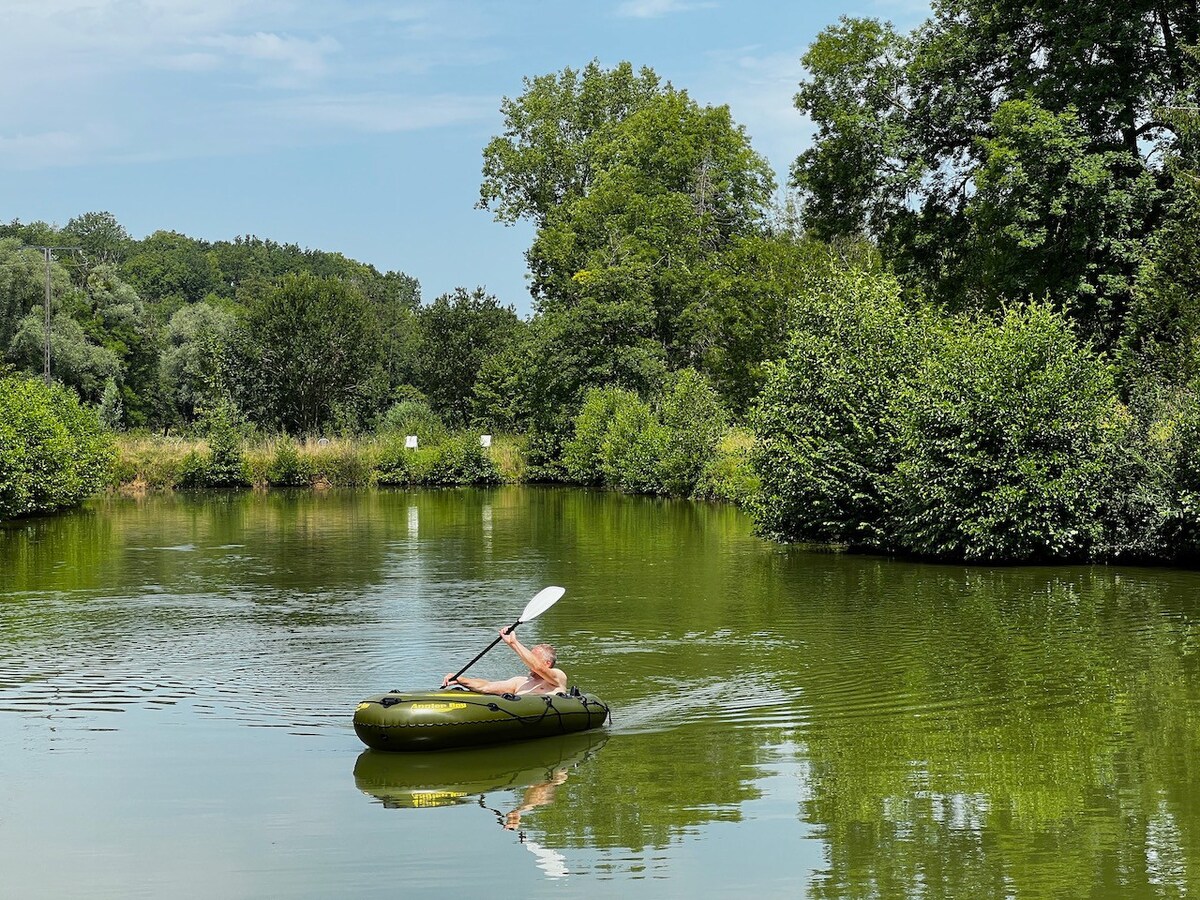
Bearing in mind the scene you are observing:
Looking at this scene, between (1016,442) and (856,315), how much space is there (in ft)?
16.6

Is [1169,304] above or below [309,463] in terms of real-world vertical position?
above

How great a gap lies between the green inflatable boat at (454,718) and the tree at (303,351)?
202ft

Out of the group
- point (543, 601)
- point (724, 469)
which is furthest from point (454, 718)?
point (724, 469)

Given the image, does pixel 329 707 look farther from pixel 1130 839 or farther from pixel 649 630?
pixel 1130 839

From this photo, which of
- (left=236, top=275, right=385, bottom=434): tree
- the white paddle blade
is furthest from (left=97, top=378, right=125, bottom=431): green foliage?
the white paddle blade

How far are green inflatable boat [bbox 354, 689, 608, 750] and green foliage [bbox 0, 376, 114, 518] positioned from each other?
27990 mm

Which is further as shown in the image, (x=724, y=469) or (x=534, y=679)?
(x=724, y=469)

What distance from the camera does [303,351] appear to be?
245 ft

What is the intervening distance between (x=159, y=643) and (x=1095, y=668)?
12018 mm

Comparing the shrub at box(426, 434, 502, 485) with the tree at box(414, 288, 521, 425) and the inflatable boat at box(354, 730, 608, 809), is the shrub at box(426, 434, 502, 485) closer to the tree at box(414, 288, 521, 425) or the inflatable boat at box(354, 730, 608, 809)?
the tree at box(414, 288, 521, 425)

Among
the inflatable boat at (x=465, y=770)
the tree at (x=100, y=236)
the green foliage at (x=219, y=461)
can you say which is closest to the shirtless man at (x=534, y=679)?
the inflatable boat at (x=465, y=770)

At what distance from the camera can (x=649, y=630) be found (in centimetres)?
1956

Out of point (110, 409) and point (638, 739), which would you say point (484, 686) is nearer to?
point (638, 739)

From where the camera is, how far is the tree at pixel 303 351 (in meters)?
74.6
